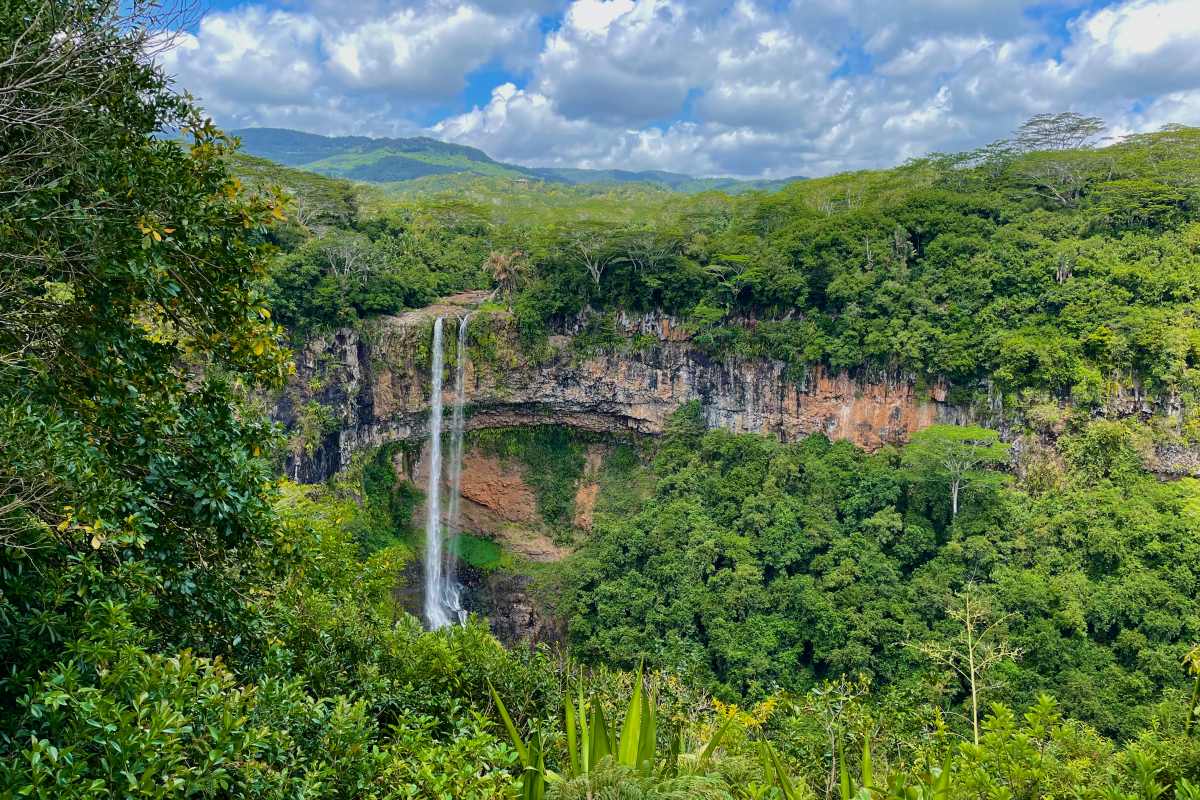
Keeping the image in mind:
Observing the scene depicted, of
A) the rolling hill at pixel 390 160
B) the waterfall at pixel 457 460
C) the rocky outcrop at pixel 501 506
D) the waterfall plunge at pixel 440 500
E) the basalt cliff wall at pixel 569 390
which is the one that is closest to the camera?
the basalt cliff wall at pixel 569 390

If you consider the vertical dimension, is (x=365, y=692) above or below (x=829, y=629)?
above

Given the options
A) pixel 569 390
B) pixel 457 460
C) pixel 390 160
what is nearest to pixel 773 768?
pixel 569 390

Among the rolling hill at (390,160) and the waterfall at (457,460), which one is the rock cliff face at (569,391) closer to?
the waterfall at (457,460)

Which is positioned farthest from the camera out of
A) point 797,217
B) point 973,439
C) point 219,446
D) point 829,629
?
point 797,217

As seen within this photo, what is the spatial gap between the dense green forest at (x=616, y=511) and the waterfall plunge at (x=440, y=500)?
3.94 feet

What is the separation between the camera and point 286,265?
2114cm

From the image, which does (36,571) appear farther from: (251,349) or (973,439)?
(973,439)

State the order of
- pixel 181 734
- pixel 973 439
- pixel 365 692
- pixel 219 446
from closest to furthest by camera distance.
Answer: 1. pixel 181 734
2. pixel 219 446
3. pixel 365 692
4. pixel 973 439

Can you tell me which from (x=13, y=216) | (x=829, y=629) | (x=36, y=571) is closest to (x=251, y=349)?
(x=13, y=216)

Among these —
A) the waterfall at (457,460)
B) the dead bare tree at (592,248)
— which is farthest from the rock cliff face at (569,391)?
the dead bare tree at (592,248)

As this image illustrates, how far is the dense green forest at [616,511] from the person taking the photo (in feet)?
9.31

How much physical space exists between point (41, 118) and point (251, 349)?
1387 millimetres

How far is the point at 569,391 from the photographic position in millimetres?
24344

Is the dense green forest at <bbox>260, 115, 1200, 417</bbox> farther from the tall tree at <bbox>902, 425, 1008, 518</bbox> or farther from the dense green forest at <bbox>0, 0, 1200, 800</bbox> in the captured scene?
the tall tree at <bbox>902, 425, 1008, 518</bbox>
